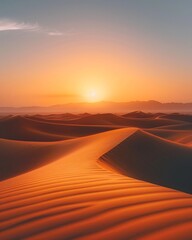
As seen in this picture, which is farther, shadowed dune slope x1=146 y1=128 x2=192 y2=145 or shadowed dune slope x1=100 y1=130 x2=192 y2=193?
shadowed dune slope x1=146 y1=128 x2=192 y2=145

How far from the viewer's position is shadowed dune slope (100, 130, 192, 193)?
8.38m

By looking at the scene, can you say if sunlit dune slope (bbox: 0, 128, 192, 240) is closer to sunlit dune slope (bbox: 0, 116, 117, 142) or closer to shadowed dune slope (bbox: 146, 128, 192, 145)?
shadowed dune slope (bbox: 146, 128, 192, 145)

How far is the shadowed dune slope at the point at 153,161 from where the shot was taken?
838 centimetres

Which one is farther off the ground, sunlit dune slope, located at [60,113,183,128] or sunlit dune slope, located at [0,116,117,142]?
sunlit dune slope, located at [60,113,183,128]

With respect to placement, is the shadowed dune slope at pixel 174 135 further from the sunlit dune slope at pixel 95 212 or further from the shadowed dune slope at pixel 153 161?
the sunlit dune slope at pixel 95 212

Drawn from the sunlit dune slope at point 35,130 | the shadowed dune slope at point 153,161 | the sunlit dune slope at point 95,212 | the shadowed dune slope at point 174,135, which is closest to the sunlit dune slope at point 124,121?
the sunlit dune slope at point 35,130

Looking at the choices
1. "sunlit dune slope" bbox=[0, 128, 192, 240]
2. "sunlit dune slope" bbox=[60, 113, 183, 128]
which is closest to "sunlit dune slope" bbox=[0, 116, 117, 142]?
"sunlit dune slope" bbox=[60, 113, 183, 128]

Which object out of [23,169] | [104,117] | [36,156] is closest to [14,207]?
[23,169]

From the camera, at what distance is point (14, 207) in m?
3.08

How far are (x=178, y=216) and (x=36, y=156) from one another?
9.63m

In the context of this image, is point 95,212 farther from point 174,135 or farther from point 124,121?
point 124,121

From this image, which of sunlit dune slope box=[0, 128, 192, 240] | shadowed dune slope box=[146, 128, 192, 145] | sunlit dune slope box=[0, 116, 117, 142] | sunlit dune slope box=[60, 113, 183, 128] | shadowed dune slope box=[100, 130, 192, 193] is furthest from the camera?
sunlit dune slope box=[60, 113, 183, 128]

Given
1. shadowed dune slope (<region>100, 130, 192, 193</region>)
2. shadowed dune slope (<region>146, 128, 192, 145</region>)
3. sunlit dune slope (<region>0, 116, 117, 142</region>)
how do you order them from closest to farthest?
shadowed dune slope (<region>100, 130, 192, 193</region>)
shadowed dune slope (<region>146, 128, 192, 145</region>)
sunlit dune slope (<region>0, 116, 117, 142</region>)

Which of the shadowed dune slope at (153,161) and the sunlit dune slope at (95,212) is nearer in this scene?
the sunlit dune slope at (95,212)
